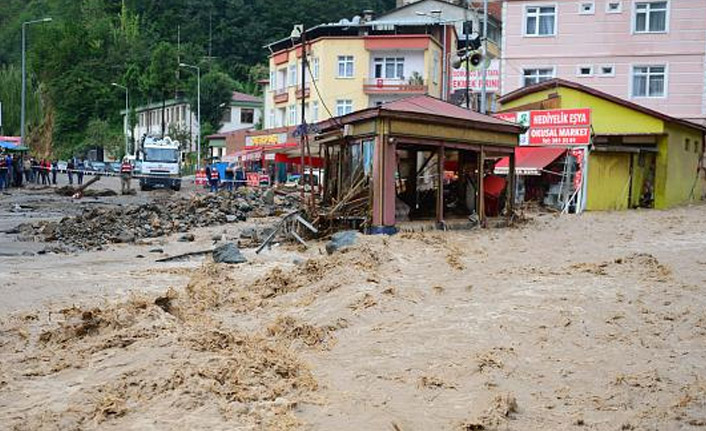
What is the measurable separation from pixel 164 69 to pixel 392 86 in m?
32.7

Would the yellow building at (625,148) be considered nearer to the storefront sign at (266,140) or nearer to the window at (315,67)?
the storefront sign at (266,140)

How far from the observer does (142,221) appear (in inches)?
993

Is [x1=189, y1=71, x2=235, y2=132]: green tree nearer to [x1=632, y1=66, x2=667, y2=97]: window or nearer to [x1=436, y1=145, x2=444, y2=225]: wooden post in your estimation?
[x1=632, y1=66, x2=667, y2=97]: window

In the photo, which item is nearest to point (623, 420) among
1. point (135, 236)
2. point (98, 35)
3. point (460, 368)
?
point (460, 368)

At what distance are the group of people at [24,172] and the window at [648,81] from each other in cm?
3126

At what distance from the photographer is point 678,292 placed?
12.3 metres

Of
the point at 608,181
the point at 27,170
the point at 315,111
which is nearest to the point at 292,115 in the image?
the point at 315,111

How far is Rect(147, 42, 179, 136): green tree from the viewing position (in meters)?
78.6

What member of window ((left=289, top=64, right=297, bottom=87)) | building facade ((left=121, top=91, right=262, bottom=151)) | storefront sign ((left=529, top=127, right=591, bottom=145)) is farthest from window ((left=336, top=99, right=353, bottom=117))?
storefront sign ((left=529, top=127, right=591, bottom=145))

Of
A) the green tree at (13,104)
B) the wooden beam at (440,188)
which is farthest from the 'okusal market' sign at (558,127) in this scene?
the green tree at (13,104)

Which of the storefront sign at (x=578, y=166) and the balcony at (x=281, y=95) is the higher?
the balcony at (x=281, y=95)

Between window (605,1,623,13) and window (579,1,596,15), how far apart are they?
63 centimetres

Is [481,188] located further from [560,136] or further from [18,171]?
[18,171]

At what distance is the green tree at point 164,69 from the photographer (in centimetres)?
7856
